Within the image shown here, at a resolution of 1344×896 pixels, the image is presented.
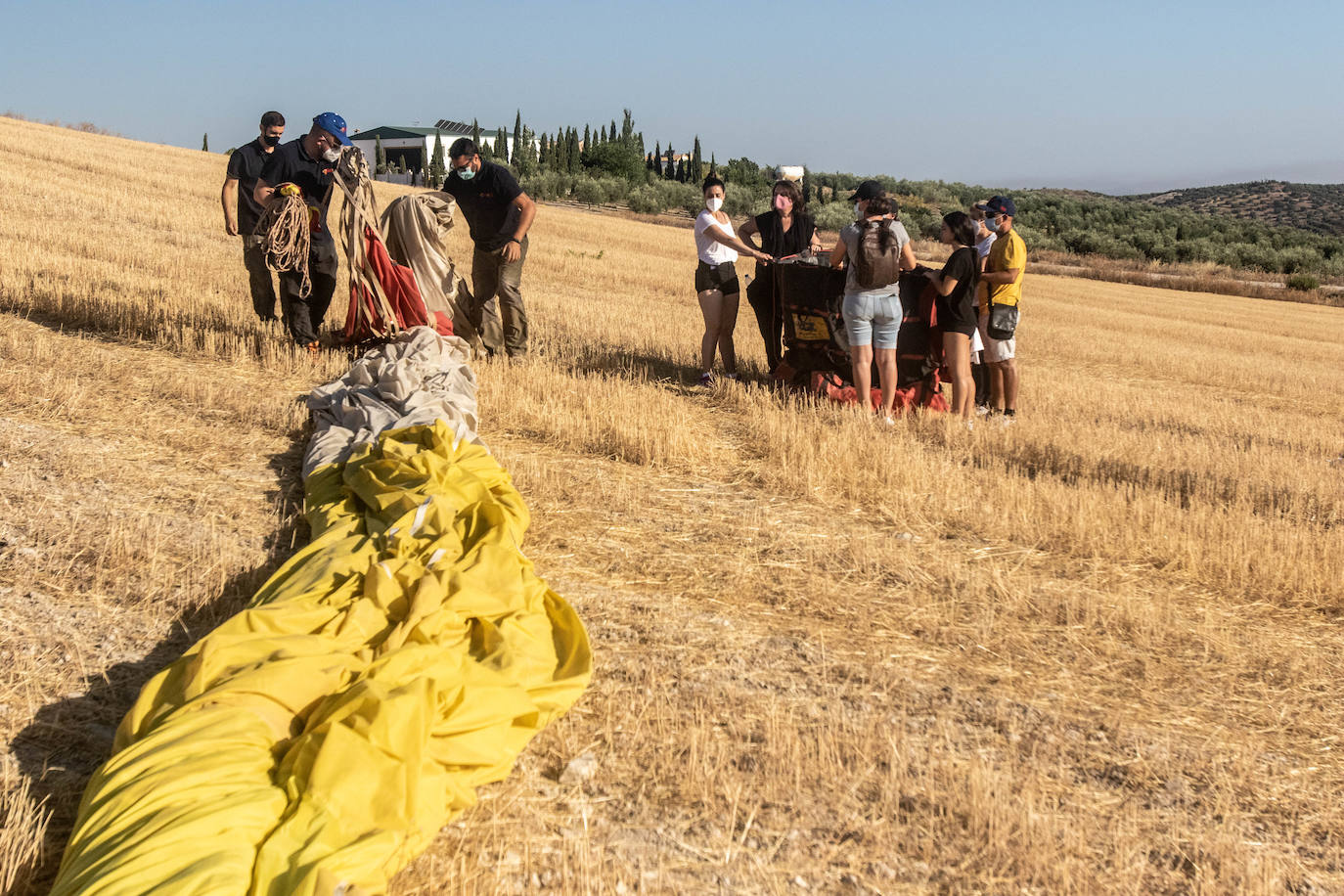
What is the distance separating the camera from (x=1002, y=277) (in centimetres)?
816

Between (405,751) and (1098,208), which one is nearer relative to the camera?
(405,751)

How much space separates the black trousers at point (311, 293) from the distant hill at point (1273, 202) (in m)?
68.4

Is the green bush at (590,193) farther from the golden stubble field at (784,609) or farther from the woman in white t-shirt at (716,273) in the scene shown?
the woman in white t-shirt at (716,273)

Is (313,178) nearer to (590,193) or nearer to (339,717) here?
(339,717)

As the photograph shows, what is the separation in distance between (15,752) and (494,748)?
1.39 meters

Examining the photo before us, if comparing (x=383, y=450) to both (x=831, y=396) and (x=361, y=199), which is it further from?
(x=831, y=396)

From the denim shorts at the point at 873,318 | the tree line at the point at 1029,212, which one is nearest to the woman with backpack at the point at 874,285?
the denim shorts at the point at 873,318

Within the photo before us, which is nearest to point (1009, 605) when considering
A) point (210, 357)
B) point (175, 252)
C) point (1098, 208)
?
point (210, 357)

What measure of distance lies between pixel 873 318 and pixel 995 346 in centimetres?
124

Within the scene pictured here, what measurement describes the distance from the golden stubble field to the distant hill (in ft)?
221

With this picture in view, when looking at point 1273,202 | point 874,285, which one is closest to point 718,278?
point 874,285

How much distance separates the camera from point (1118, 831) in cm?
317

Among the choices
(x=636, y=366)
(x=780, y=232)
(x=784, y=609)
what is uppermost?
(x=780, y=232)

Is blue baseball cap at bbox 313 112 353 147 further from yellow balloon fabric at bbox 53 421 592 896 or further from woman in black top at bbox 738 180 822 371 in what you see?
yellow balloon fabric at bbox 53 421 592 896
